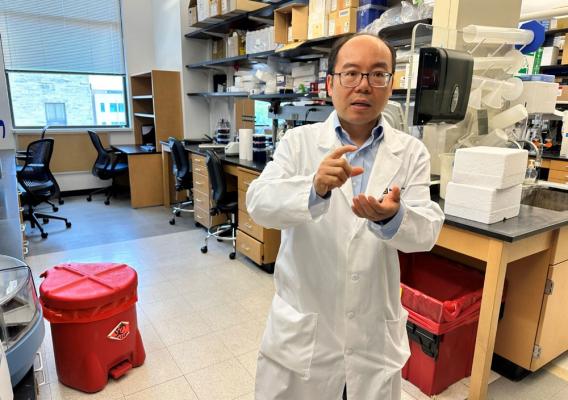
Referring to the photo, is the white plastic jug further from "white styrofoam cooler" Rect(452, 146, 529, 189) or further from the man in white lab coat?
the man in white lab coat

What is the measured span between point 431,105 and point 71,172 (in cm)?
552

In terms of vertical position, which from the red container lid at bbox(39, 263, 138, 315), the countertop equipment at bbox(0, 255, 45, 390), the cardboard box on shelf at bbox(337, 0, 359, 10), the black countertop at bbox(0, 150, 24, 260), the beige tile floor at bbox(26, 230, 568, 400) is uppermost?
the cardboard box on shelf at bbox(337, 0, 359, 10)

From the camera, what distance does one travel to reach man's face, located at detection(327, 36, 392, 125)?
39.8 inches

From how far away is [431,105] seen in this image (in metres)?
1.93

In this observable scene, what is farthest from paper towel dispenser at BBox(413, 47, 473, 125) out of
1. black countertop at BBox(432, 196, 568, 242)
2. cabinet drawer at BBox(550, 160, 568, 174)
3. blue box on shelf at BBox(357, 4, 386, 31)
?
cabinet drawer at BBox(550, 160, 568, 174)

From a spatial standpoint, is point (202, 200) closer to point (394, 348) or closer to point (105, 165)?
point (105, 165)

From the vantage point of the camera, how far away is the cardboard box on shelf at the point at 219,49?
5.14 meters

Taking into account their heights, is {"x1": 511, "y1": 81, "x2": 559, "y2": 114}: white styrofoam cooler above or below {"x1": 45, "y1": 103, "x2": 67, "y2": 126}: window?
above

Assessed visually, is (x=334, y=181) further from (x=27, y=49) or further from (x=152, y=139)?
(x=27, y=49)

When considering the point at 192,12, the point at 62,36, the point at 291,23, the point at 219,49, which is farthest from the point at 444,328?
the point at 62,36

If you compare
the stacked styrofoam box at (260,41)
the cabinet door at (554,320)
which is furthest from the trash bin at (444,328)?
the stacked styrofoam box at (260,41)

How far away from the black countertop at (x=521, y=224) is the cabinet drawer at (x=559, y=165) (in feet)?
7.54

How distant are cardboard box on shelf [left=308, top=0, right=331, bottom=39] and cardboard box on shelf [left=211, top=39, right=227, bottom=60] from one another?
207 centimetres

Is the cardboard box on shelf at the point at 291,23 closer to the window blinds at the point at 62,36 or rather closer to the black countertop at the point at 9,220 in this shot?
the black countertop at the point at 9,220
